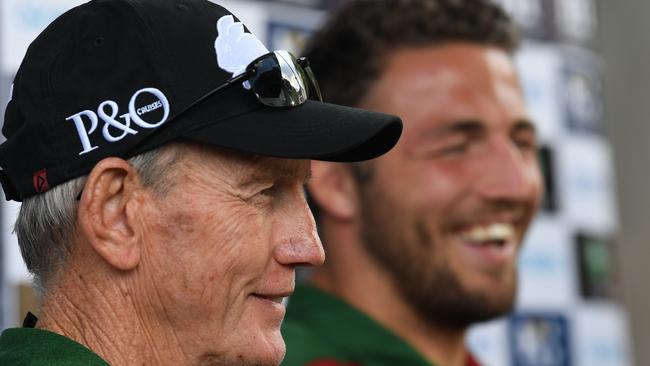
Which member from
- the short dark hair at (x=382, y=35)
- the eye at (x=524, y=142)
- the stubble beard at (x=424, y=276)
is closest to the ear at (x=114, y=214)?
the stubble beard at (x=424, y=276)

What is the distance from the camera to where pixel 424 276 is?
274cm

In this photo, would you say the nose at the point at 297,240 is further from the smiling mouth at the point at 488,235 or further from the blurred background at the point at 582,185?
the blurred background at the point at 582,185

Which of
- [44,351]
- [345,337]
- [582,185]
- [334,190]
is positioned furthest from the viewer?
[582,185]

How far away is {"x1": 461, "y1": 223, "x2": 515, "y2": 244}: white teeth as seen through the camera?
9.02ft

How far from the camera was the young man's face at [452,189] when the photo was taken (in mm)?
2732

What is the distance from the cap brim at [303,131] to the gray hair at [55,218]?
5 centimetres

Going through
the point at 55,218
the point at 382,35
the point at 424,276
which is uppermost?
the point at 382,35

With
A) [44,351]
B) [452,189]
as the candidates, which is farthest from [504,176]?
[44,351]

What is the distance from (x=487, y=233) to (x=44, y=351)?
1.35 metres

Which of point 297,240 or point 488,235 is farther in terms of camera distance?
point 488,235

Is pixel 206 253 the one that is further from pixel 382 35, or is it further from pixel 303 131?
pixel 382 35

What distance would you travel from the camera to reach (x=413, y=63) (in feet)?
9.45

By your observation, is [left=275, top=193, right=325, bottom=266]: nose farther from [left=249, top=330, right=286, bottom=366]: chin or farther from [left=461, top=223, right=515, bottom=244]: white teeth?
[left=461, top=223, right=515, bottom=244]: white teeth

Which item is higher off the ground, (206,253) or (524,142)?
(524,142)
